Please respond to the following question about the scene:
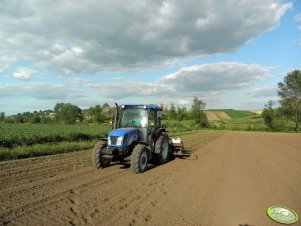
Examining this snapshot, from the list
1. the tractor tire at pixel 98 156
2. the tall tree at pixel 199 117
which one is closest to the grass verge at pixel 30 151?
the tractor tire at pixel 98 156

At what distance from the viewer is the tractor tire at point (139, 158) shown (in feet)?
29.5

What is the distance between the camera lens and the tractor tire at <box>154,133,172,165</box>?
34.8 feet

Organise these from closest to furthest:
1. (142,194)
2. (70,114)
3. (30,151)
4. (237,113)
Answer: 1. (142,194)
2. (30,151)
3. (70,114)
4. (237,113)

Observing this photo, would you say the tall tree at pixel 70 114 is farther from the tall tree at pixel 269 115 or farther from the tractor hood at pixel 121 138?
the tractor hood at pixel 121 138

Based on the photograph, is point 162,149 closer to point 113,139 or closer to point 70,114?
point 113,139

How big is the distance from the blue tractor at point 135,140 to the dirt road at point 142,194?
0.44 metres

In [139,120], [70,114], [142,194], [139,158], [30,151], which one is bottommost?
[142,194]

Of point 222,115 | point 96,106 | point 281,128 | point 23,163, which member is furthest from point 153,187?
point 222,115

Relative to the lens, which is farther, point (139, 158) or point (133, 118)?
point (133, 118)

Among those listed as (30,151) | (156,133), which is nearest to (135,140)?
(156,133)

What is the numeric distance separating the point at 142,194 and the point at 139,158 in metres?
2.29

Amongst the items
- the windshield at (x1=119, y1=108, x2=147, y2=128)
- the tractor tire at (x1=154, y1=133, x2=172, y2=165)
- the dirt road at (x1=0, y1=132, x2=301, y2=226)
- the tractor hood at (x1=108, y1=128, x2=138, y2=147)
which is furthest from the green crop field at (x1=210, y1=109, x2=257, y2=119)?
the tractor hood at (x1=108, y1=128, x2=138, y2=147)

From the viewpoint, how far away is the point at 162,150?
1121 centimetres

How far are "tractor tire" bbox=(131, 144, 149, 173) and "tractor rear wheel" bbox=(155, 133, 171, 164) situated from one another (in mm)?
1215
